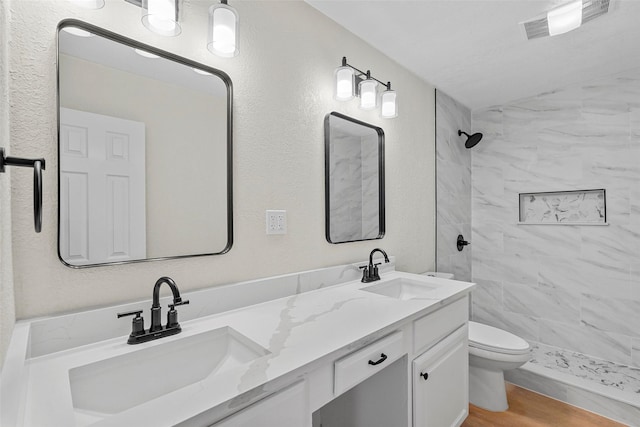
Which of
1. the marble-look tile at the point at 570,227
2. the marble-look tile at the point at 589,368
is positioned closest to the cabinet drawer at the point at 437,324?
the marble-look tile at the point at 570,227

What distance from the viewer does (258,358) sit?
0.86 meters

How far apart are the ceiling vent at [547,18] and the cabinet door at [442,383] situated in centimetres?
173

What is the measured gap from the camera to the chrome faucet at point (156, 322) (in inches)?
37.4

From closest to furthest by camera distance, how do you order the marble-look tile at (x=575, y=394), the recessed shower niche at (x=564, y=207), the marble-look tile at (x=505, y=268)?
the marble-look tile at (x=575, y=394) → the recessed shower niche at (x=564, y=207) → the marble-look tile at (x=505, y=268)

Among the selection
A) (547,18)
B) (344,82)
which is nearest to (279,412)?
(344,82)

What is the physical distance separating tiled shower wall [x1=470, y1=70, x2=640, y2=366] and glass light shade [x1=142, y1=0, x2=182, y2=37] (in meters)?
2.91

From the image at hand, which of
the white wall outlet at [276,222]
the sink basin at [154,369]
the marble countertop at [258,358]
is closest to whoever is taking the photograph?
the marble countertop at [258,358]

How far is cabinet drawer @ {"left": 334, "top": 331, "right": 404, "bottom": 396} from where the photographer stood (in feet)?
3.13

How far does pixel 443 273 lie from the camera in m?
2.56

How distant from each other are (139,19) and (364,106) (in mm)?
1143

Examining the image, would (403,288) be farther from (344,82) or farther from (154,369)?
(154,369)

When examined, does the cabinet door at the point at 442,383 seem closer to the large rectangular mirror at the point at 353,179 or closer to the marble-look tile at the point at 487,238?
the large rectangular mirror at the point at 353,179

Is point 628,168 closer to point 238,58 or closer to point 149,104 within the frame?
point 238,58

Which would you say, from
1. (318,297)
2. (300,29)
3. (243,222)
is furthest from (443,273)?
(300,29)
